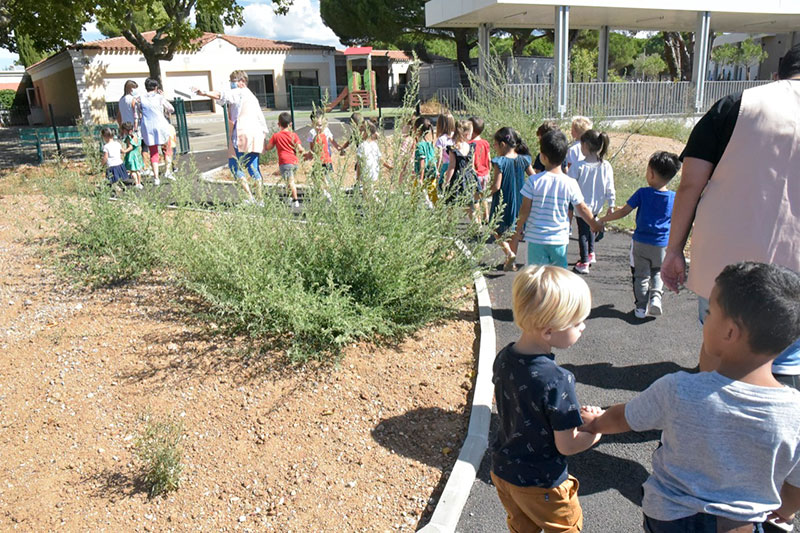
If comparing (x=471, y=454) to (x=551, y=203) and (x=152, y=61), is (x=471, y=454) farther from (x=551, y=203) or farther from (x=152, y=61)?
(x=152, y=61)

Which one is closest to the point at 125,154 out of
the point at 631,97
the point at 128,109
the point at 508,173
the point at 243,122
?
the point at 128,109

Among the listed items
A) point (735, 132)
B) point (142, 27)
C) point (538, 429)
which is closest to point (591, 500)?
A: point (538, 429)

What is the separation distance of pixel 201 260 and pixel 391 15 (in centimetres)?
2972

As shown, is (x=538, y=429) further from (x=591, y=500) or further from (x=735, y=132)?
(x=735, y=132)

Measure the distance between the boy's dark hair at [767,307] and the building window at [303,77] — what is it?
44.5m

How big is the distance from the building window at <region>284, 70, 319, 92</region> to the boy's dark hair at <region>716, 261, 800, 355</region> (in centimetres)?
4448

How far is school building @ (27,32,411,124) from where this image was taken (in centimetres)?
3381

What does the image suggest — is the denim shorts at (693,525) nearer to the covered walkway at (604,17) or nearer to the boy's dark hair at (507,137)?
the boy's dark hair at (507,137)

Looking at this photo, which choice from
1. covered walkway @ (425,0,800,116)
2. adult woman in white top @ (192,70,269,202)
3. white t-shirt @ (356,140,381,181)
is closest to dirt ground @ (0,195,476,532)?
white t-shirt @ (356,140,381,181)

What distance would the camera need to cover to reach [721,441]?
1.64 m

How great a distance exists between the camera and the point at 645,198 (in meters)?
4.96

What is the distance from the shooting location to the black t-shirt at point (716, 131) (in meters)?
2.58

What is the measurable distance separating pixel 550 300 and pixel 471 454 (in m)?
1.63

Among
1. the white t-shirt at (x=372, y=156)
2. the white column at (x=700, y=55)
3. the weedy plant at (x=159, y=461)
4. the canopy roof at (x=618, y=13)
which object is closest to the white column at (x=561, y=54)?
the canopy roof at (x=618, y=13)
